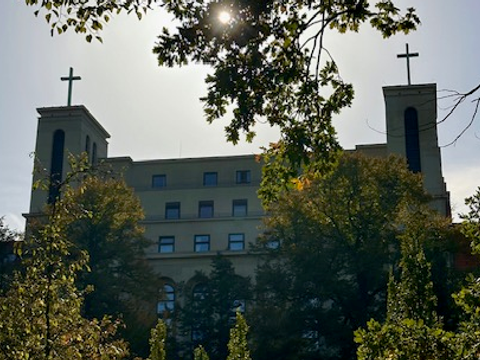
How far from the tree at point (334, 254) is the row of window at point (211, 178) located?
54.6 ft

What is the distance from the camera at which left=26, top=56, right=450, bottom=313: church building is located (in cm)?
5956

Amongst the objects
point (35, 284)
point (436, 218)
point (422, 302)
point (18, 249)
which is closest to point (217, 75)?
point (18, 249)

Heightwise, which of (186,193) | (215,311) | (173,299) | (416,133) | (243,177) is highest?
(416,133)

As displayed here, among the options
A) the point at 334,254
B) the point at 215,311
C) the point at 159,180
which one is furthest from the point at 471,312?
the point at 159,180

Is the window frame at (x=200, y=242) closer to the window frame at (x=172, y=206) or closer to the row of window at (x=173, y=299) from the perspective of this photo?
the window frame at (x=172, y=206)

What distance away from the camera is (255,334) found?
4175cm

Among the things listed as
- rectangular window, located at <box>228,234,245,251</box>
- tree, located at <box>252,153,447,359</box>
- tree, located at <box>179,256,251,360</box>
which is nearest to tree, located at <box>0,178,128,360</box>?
tree, located at <box>252,153,447,359</box>

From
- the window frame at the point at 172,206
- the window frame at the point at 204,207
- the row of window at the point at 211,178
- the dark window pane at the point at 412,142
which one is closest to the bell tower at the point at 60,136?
the row of window at the point at 211,178

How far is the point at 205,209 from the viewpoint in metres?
63.0

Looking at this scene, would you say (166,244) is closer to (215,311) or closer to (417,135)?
(215,311)

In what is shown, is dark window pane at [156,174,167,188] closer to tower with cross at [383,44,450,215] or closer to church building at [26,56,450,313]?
church building at [26,56,450,313]

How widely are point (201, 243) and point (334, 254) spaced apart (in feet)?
67.4

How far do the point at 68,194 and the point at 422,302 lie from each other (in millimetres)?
8478

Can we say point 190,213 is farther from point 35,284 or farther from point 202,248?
point 35,284
